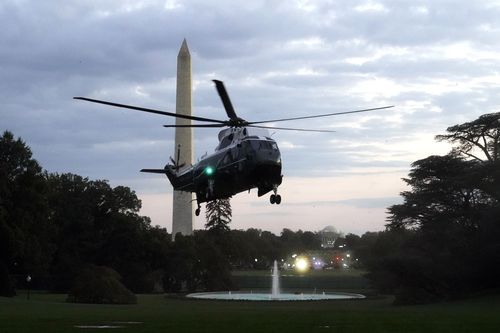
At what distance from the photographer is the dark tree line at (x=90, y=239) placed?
3322 inches

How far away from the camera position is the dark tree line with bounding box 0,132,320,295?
8438 cm

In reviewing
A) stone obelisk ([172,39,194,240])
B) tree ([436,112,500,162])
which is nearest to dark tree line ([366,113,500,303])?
tree ([436,112,500,162])

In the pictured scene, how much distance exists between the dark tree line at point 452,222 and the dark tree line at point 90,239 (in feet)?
89.0

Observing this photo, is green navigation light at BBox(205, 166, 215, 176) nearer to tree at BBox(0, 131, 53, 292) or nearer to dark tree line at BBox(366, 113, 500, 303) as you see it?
dark tree line at BBox(366, 113, 500, 303)

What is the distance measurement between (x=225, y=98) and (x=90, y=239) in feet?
247

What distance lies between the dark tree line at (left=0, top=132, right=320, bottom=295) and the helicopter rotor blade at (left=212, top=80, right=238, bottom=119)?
51708mm

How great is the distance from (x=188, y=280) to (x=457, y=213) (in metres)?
43.6

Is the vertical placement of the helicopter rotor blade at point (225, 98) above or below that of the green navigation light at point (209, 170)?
above

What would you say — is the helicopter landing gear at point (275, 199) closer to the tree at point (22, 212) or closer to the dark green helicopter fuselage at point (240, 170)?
the dark green helicopter fuselage at point (240, 170)

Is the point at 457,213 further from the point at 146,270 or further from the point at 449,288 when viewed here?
the point at 146,270

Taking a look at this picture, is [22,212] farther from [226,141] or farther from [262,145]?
[262,145]

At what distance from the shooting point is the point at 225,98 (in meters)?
34.7

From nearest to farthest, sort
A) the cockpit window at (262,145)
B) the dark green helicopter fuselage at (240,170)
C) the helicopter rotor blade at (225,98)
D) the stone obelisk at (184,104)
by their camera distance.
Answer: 1. the dark green helicopter fuselage at (240,170)
2. the cockpit window at (262,145)
3. the helicopter rotor blade at (225,98)
4. the stone obelisk at (184,104)

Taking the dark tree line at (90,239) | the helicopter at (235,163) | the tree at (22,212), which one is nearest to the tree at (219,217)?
the dark tree line at (90,239)
